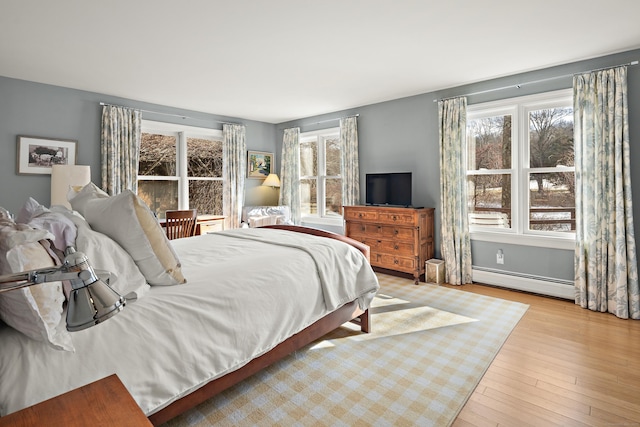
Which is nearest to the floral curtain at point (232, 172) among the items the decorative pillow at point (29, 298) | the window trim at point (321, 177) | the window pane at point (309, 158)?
the window pane at point (309, 158)

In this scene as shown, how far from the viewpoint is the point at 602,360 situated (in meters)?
2.42

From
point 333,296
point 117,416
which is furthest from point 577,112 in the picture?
point 117,416

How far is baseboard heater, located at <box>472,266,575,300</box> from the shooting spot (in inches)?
145

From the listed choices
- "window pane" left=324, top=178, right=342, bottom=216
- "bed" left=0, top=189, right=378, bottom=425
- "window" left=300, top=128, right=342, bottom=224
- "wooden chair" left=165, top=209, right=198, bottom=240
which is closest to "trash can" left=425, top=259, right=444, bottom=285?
"window" left=300, top=128, right=342, bottom=224

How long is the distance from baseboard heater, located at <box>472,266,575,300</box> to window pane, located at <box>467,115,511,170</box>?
4.26 feet

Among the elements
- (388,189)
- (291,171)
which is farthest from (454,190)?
(291,171)

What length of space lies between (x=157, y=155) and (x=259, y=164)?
1812 millimetres

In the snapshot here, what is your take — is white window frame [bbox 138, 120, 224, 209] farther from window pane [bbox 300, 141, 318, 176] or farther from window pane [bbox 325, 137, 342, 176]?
window pane [bbox 325, 137, 342, 176]

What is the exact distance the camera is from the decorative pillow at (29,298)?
1.04m

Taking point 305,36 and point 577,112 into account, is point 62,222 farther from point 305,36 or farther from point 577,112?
point 577,112

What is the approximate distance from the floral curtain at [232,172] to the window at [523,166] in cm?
374

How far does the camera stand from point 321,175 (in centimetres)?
609

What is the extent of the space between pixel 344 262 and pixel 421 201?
2.62 m

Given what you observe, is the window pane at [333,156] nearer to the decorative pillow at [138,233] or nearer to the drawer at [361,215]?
the drawer at [361,215]
